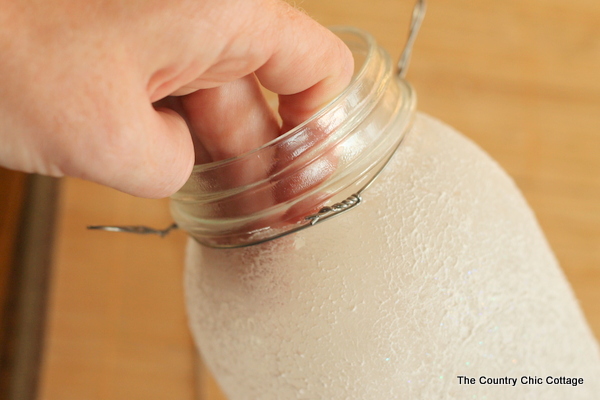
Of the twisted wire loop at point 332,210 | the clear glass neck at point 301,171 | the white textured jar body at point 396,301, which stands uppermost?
the clear glass neck at point 301,171

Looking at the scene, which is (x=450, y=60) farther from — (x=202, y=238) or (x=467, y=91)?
(x=202, y=238)

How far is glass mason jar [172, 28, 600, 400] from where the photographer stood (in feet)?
0.62

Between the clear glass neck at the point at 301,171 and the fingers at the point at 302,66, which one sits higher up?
the fingers at the point at 302,66

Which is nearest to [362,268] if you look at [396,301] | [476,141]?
[396,301]

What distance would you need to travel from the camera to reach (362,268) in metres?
0.19

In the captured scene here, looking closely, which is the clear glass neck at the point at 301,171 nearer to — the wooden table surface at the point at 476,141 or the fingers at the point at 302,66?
the fingers at the point at 302,66

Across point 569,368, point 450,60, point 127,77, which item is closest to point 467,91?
point 450,60

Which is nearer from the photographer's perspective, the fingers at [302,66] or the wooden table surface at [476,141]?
the fingers at [302,66]

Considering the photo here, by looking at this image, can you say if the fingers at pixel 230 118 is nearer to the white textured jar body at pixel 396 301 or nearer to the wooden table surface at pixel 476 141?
the white textured jar body at pixel 396 301

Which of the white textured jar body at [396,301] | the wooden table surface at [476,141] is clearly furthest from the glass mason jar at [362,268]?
the wooden table surface at [476,141]

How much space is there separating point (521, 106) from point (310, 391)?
332 millimetres

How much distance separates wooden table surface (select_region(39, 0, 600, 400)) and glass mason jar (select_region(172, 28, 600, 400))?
0.20 m

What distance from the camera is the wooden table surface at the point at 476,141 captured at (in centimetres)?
40

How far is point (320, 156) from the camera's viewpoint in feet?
0.60
